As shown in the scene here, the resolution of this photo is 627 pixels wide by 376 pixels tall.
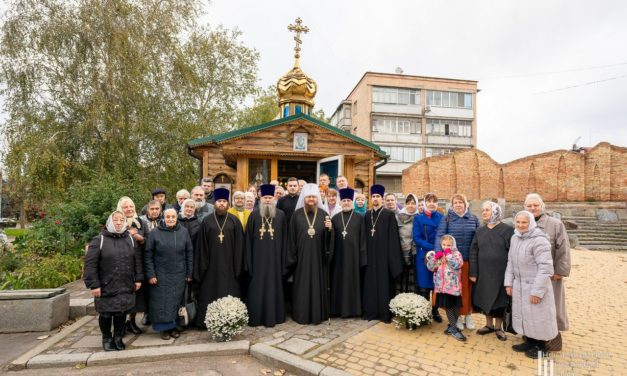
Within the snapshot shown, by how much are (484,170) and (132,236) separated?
91.9 feet

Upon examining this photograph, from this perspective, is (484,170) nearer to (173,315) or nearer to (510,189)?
(510,189)

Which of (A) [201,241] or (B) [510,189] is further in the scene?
(B) [510,189]

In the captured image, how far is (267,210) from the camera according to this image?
222 inches

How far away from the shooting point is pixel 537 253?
430cm

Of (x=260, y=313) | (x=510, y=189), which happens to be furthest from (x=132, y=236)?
(x=510, y=189)

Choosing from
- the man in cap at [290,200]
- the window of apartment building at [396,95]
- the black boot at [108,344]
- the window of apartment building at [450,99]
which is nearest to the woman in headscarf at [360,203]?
the man in cap at [290,200]

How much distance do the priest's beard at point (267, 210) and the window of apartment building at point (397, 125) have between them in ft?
118

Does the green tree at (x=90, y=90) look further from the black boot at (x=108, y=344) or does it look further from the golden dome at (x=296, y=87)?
the black boot at (x=108, y=344)

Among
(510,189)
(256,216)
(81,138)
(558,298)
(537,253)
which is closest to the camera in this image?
(537,253)

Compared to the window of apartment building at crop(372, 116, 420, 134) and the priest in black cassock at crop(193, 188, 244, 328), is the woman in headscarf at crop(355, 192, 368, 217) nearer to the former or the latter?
the priest in black cassock at crop(193, 188, 244, 328)

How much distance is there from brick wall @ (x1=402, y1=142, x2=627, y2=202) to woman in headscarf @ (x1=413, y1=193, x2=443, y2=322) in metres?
22.9

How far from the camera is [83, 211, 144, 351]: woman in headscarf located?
4.33m

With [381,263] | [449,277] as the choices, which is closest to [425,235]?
[449,277]

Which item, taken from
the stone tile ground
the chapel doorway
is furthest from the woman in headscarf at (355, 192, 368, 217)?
the chapel doorway
